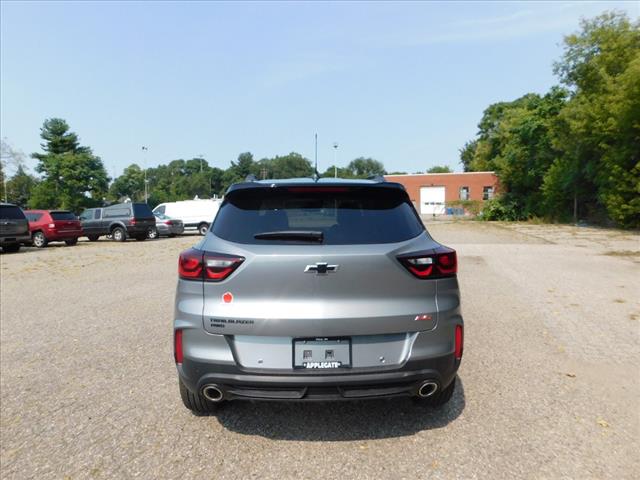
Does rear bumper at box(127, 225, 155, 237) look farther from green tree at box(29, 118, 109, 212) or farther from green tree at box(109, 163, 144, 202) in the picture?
green tree at box(109, 163, 144, 202)

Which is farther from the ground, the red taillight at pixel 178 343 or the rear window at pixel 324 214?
the rear window at pixel 324 214

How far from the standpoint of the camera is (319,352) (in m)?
2.65

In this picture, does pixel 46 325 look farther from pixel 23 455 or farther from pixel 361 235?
pixel 361 235

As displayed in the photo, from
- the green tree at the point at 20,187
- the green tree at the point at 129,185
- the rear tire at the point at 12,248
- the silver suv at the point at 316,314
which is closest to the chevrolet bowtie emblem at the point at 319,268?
the silver suv at the point at 316,314

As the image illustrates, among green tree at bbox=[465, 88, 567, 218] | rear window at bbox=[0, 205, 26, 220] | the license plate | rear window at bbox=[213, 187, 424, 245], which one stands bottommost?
the license plate

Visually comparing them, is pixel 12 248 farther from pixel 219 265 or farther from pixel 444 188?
pixel 444 188

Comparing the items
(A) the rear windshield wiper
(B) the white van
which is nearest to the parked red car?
(B) the white van

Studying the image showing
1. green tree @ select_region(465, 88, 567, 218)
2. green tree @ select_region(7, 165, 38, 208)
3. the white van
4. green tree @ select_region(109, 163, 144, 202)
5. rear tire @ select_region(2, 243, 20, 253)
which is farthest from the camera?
green tree @ select_region(109, 163, 144, 202)

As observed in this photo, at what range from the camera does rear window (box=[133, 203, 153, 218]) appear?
23.8 m

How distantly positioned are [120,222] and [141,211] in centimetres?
121

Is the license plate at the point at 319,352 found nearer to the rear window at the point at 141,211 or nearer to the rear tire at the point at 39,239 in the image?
the rear tire at the point at 39,239

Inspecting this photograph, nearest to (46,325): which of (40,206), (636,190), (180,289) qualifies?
(180,289)

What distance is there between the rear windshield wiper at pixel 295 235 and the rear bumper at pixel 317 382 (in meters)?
0.79

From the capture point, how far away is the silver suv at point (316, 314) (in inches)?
104
